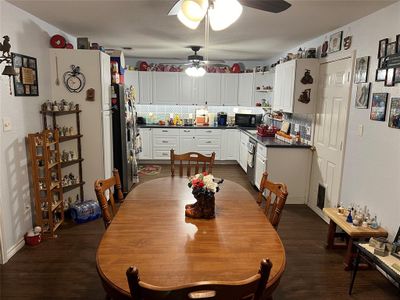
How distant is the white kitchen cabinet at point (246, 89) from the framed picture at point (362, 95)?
11.9 feet

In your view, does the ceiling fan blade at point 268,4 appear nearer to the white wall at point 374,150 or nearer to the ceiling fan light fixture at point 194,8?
the ceiling fan light fixture at point 194,8

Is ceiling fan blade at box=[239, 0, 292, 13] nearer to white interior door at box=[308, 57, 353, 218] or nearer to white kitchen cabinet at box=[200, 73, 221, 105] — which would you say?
white interior door at box=[308, 57, 353, 218]

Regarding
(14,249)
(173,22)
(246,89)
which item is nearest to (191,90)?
(246,89)

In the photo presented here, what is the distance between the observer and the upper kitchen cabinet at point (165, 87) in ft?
21.5

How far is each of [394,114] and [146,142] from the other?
488 cm

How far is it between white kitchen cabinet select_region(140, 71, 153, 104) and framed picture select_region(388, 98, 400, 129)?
500 centimetres

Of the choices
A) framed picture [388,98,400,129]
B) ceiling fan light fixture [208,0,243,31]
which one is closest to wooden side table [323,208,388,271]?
framed picture [388,98,400,129]

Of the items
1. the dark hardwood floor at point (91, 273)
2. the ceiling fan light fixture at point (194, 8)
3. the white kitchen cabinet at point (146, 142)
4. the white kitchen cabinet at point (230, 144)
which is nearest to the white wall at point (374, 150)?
the dark hardwood floor at point (91, 273)

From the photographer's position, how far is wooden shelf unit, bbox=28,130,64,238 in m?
2.92

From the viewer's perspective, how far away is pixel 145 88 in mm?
6555

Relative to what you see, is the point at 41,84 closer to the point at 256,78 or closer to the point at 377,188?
the point at 377,188

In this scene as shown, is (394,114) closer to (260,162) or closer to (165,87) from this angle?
(260,162)

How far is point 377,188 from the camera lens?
2697mm

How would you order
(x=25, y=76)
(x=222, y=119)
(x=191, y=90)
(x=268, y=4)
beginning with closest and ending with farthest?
1. (x=268, y=4)
2. (x=25, y=76)
3. (x=191, y=90)
4. (x=222, y=119)
